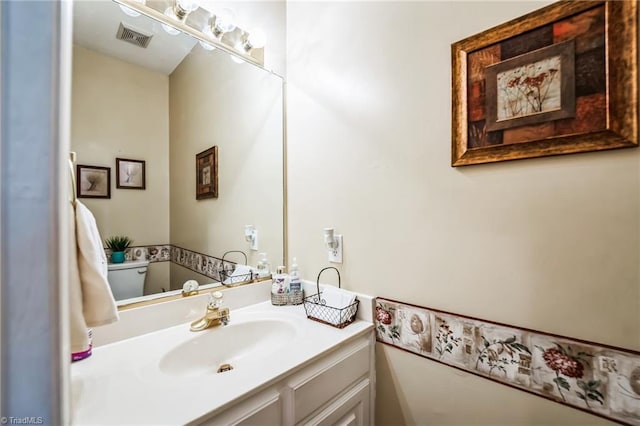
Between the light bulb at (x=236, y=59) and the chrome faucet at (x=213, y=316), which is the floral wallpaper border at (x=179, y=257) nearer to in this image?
the chrome faucet at (x=213, y=316)

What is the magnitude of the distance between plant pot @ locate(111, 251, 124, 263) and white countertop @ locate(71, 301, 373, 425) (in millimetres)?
275

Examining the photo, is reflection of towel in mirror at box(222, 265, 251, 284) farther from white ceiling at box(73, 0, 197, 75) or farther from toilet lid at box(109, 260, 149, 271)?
white ceiling at box(73, 0, 197, 75)

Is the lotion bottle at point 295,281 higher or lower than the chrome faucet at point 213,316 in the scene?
higher

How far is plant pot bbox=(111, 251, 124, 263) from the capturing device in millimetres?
1000

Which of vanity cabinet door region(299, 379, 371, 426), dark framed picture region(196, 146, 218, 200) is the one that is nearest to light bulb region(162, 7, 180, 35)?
A: dark framed picture region(196, 146, 218, 200)

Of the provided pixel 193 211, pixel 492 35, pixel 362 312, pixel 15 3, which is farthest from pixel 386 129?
pixel 15 3

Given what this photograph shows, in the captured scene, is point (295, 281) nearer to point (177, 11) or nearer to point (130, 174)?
point (130, 174)

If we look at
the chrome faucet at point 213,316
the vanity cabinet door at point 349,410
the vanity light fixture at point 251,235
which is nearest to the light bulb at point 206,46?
the vanity light fixture at point 251,235

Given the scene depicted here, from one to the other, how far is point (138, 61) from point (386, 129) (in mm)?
973

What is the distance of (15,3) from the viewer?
30 cm

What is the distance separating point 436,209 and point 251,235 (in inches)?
35.6

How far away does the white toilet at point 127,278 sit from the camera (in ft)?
3.25

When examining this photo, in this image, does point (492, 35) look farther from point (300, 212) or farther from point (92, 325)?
point (92, 325)

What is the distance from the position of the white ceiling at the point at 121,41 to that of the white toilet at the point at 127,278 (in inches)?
29.4
